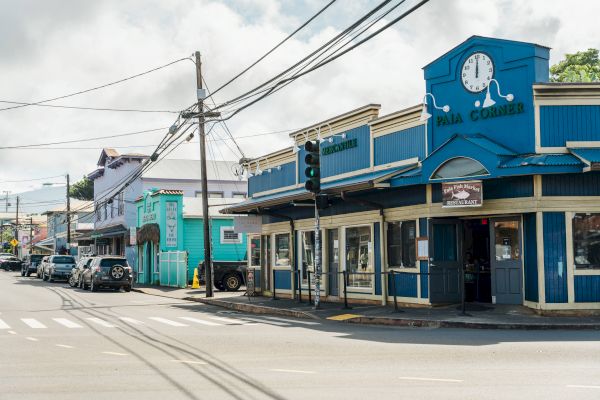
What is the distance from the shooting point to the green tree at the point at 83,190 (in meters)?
98.9

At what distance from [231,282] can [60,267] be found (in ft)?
56.3

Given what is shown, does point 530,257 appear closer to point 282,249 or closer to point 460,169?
point 460,169

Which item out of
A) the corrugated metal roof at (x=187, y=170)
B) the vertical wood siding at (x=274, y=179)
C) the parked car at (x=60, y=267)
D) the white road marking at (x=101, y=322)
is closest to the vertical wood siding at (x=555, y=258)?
the white road marking at (x=101, y=322)

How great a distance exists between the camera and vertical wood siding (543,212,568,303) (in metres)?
17.6

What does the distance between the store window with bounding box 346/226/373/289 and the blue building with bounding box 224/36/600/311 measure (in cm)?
3

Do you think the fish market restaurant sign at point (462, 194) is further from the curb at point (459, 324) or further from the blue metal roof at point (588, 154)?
the curb at point (459, 324)

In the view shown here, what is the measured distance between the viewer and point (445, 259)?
20.4 meters

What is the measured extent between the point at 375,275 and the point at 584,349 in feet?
33.4

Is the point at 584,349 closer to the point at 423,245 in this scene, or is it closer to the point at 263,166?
the point at 423,245

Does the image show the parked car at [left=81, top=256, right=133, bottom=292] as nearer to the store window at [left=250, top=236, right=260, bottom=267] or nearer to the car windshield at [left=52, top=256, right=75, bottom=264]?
the store window at [left=250, top=236, right=260, bottom=267]

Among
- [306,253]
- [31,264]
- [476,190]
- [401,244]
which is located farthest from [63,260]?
[476,190]

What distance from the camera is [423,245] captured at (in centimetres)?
1969

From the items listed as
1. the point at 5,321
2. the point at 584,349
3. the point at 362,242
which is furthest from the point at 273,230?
the point at 584,349

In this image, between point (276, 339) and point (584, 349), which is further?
Answer: point (276, 339)
